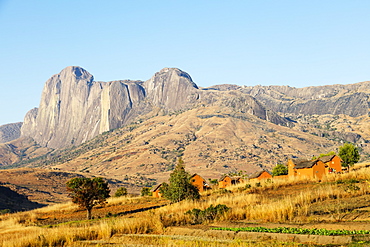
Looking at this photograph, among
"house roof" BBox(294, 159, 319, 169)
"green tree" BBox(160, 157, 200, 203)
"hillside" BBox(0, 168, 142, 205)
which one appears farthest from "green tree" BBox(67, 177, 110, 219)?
"hillside" BBox(0, 168, 142, 205)

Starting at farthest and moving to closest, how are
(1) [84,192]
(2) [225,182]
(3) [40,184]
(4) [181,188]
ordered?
1. (3) [40,184]
2. (2) [225,182]
3. (1) [84,192]
4. (4) [181,188]

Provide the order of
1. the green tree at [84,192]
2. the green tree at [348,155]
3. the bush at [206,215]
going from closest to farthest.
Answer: the bush at [206,215] → the green tree at [84,192] → the green tree at [348,155]

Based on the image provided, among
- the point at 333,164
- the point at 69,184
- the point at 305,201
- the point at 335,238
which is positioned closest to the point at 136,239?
the point at 335,238

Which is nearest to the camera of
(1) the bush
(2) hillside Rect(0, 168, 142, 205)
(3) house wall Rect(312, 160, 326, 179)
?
(1) the bush

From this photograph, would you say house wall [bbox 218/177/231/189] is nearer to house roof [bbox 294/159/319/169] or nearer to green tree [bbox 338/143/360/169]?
house roof [bbox 294/159/319/169]

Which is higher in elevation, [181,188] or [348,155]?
[348,155]

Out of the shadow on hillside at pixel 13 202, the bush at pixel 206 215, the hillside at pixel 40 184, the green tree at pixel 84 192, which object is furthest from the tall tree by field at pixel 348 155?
the hillside at pixel 40 184

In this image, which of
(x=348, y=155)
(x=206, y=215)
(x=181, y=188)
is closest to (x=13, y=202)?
(x=181, y=188)

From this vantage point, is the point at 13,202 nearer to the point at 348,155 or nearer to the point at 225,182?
the point at 225,182

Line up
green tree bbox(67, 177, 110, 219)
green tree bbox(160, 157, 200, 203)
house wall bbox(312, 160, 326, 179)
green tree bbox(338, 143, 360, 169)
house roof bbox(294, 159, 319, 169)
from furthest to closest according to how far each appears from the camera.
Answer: green tree bbox(338, 143, 360, 169) → house roof bbox(294, 159, 319, 169) → house wall bbox(312, 160, 326, 179) → green tree bbox(67, 177, 110, 219) → green tree bbox(160, 157, 200, 203)

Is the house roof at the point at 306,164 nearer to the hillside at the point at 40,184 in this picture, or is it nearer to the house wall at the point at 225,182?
the house wall at the point at 225,182

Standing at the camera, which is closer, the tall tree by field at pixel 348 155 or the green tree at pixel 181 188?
the green tree at pixel 181 188

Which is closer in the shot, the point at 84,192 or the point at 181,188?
the point at 181,188

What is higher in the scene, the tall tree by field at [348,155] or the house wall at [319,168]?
the tall tree by field at [348,155]
